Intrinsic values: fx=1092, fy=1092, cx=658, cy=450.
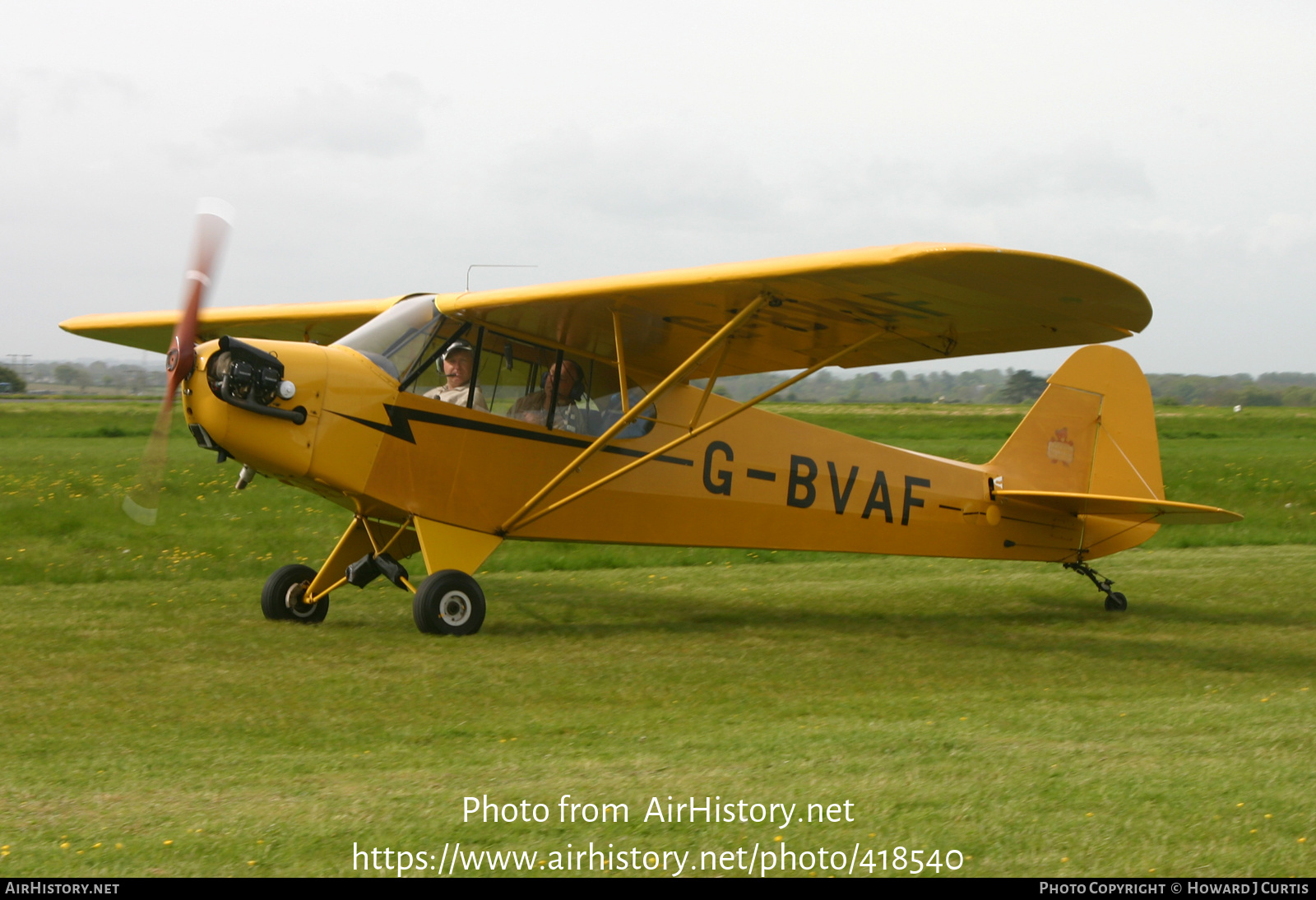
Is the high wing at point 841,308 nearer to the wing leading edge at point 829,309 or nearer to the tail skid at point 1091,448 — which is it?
the wing leading edge at point 829,309

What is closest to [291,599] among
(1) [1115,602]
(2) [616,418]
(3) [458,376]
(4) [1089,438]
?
(3) [458,376]

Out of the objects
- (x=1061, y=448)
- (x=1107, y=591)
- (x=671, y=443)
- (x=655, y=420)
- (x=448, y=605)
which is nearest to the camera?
(x=448, y=605)

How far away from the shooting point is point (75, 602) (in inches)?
370

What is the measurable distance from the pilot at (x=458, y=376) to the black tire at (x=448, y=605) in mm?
1306

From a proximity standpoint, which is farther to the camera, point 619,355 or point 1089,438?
point 1089,438

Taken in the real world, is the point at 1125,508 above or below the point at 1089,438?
below

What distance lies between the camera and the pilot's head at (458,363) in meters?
8.37

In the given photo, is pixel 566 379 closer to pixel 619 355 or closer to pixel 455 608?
pixel 619 355

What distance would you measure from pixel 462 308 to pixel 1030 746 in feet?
16.5

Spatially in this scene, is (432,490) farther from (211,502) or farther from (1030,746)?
(211,502)

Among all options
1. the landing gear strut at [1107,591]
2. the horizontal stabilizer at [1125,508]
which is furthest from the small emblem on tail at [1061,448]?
the landing gear strut at [1107,591]

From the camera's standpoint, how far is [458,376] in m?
8.41

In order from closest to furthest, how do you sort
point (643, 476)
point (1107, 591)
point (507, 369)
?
point (507, 369)
point (643, 476)
point (1107, 591)

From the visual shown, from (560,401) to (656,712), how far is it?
3.47m
